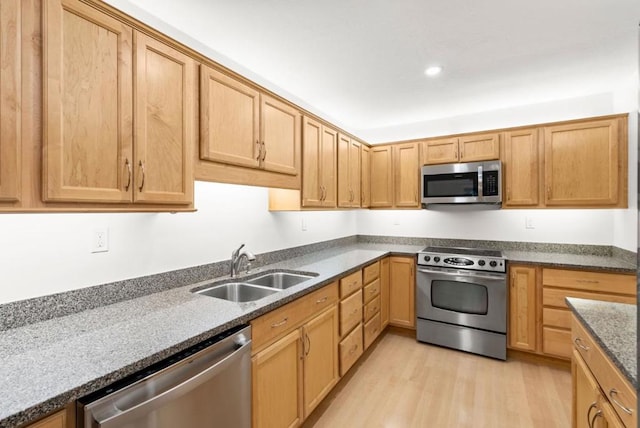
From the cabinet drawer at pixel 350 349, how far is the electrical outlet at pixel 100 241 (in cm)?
172

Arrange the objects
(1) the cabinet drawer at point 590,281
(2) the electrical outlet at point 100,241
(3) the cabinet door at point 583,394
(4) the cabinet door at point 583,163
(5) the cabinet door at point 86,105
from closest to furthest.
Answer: (5) the cabinet door at point 86,105 < (3) the cabinet door at point 583,394 < (2) the electrical outlet at point 100,241 < (1) the cabinet drawer at point 590,281 < (4) the cabinet door at point 583,163

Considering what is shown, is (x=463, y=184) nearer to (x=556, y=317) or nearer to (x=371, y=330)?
(x=556, y=317)

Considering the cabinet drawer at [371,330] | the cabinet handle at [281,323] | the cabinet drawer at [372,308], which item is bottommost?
the cabinet drawer at [371,330]

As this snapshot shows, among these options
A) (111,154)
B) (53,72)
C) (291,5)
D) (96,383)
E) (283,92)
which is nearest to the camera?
(96,383)

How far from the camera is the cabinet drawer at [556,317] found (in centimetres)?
266

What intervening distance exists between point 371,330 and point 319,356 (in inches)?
42.2

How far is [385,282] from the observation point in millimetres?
3375

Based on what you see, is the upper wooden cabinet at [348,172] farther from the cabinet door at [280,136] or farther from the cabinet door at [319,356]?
the cabinet door at [319,356]

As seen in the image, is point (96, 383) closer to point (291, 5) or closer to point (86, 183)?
point (86, 183)

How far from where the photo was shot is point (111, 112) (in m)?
1.26

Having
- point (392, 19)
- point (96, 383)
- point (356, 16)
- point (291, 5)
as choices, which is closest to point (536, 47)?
point (392, 19)

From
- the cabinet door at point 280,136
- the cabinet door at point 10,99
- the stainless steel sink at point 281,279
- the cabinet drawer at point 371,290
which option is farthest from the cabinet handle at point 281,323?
the cabinet drawer at point 371,290

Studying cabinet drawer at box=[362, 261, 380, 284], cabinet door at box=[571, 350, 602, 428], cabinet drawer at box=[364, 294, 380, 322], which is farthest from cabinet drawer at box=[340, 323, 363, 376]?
cabinet door at box=[571, 350, 602, 428]

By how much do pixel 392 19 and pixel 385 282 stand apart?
8.24 ft
